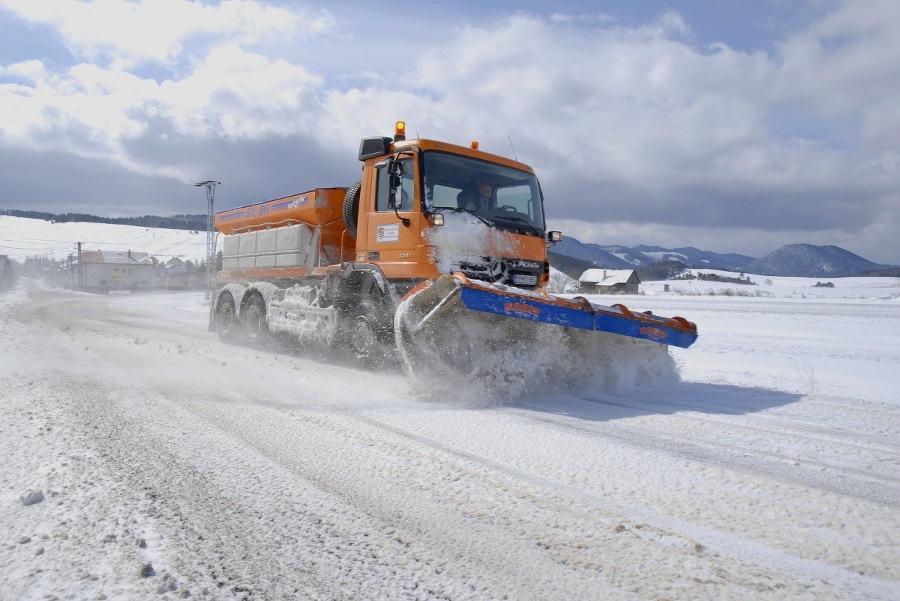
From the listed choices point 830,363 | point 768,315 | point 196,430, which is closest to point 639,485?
point 196,430

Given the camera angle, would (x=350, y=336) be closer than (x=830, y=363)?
Yes

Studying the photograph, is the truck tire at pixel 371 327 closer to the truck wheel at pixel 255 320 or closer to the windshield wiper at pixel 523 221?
the windshield wiper at pixel 523 221

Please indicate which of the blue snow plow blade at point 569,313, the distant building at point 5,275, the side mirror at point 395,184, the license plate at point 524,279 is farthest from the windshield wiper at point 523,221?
the distant building at point 5,275

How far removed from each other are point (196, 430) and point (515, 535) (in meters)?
2.75

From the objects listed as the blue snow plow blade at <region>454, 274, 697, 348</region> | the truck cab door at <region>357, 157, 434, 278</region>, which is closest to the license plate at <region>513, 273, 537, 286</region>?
the blue snow plow blade at <region>454, 274, 697, 348</region>

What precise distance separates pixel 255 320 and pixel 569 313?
6458 millimetres

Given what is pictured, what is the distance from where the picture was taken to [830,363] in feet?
29.2

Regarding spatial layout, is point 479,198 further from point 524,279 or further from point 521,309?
point 521,309

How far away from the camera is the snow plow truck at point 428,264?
221 inches

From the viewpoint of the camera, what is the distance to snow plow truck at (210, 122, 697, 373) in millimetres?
5609

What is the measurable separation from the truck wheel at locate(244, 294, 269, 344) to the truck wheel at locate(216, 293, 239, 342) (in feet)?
1.38

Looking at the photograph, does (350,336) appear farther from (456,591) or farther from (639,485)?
(456,591)

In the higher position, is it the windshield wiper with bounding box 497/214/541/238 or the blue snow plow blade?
the windshield wiper with bounding box 497/214/541/238

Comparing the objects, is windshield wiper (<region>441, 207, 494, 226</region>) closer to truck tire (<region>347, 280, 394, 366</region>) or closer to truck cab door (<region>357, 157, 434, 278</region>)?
truck cab door (<region>357, 157, 434, 278</region>)
